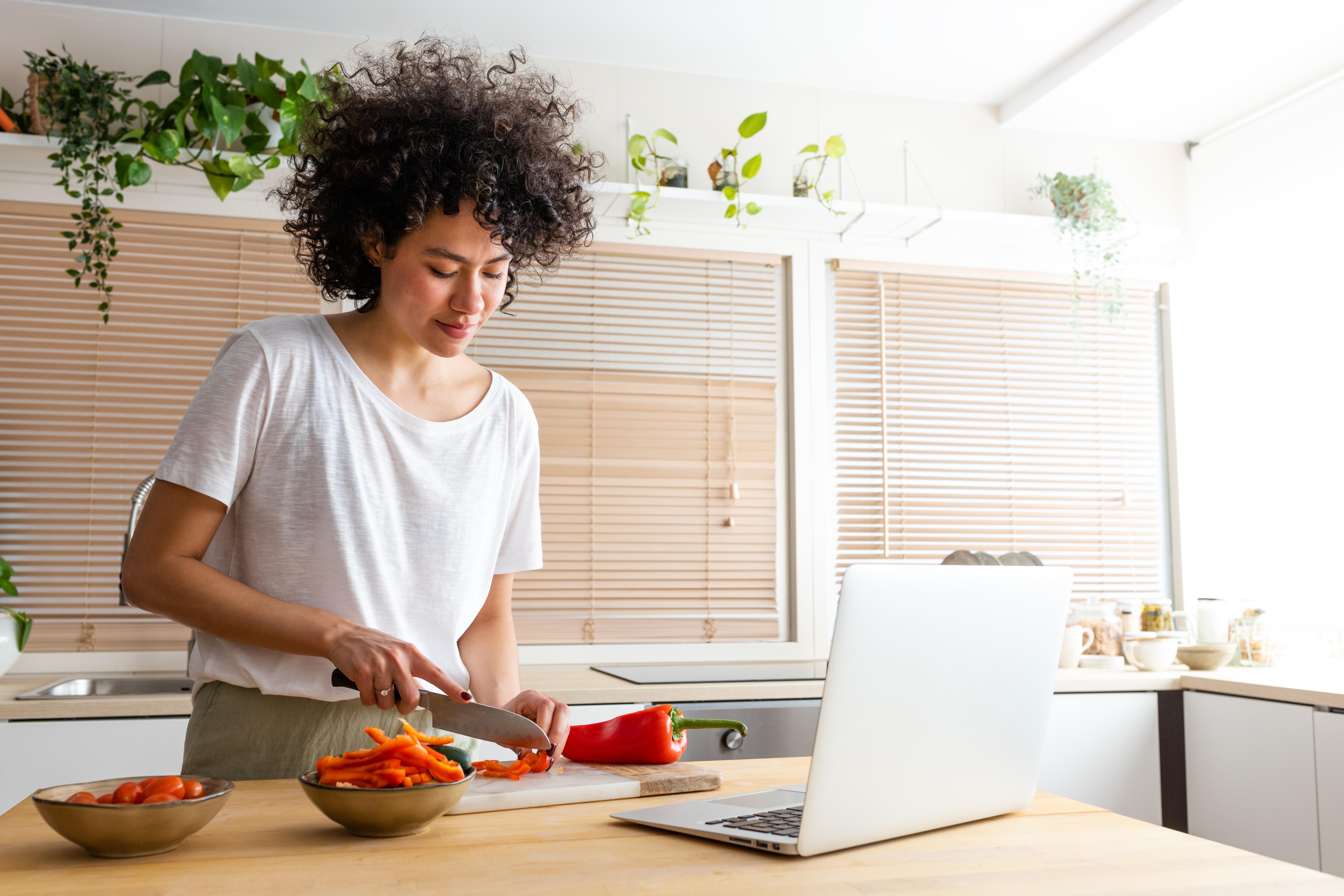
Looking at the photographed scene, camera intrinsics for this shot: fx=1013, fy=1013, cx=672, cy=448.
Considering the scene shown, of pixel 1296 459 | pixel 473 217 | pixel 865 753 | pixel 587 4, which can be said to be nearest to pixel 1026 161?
pixel 1296 459

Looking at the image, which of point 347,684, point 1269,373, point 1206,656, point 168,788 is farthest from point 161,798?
point 1269,373

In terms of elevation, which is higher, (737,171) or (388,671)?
(737,171)

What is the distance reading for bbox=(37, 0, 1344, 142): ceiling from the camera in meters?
2.64

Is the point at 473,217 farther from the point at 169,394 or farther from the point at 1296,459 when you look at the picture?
the point at 1296,459

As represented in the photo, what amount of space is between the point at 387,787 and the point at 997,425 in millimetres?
2653

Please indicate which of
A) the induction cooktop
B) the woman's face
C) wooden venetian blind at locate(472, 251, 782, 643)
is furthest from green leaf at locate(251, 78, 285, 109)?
the induction cooktop

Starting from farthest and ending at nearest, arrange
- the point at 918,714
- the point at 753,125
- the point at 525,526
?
the point at 753,125 < the point at 525,526 < the point at 918,714

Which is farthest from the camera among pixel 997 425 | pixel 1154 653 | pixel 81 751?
pixel 997 425

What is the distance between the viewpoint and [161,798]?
81 cm

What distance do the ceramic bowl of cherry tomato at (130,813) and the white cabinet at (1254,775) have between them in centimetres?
213

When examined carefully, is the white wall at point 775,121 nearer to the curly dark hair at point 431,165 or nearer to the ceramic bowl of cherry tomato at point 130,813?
the curly dark hair at point 431,165

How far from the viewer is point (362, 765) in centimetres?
89

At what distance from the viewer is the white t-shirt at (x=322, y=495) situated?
3.82ft

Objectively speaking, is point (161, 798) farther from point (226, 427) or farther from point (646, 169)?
point (646, 169)
